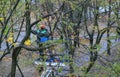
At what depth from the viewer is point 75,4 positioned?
41.8 ft

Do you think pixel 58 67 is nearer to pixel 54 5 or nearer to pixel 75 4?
pixel 75 4

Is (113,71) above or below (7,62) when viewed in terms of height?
above

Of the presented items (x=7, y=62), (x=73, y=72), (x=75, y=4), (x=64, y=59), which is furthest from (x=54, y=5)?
(x=7, y=62)

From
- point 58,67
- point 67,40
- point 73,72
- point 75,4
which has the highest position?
point 75,4

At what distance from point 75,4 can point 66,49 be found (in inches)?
143

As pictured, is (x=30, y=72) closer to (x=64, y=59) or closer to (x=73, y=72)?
(x=73, y=72)

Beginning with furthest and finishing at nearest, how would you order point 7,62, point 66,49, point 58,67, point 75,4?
point 7,62 < point 75,4 < point 66,49 < point 58,67

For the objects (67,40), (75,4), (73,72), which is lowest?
(73,72)

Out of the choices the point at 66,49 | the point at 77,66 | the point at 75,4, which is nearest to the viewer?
the point at 66,49

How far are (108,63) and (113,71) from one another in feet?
1.76

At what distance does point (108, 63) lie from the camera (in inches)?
385

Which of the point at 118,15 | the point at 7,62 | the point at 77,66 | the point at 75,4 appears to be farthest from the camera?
the point at 7,62

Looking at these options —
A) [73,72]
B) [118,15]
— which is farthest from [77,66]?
[118,15]

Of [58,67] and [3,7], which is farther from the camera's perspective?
[3,7]
